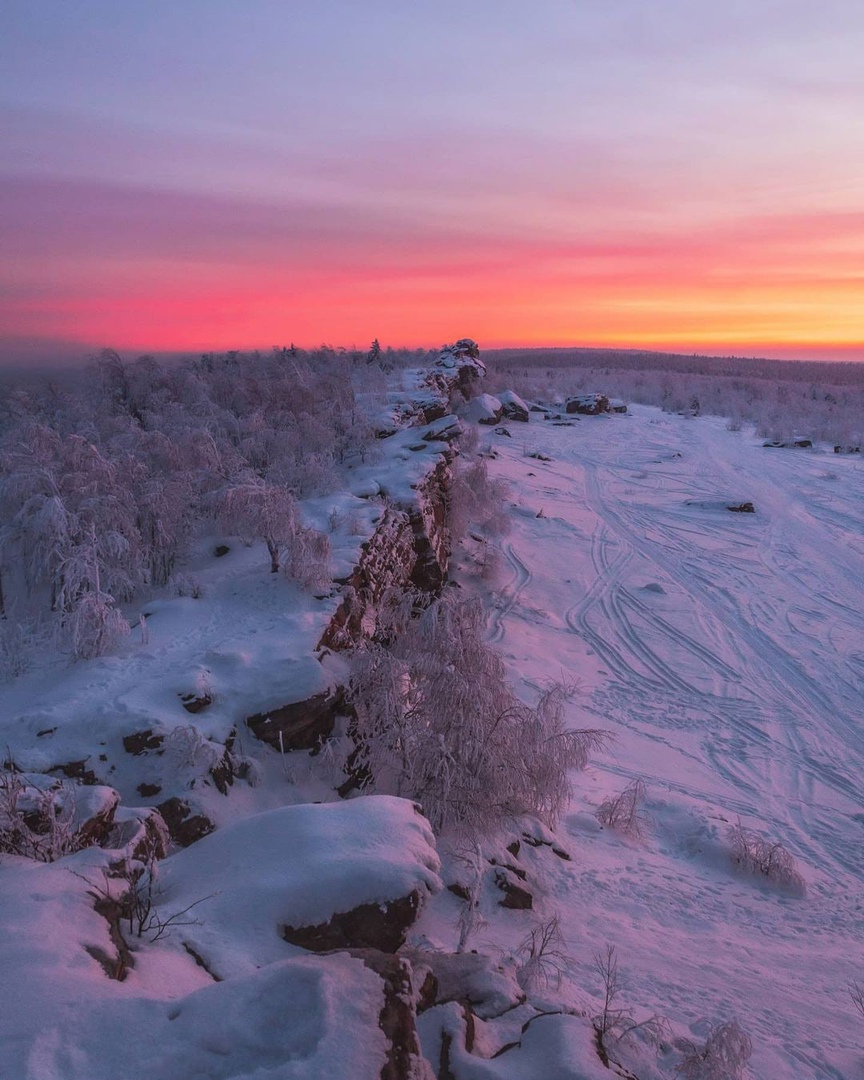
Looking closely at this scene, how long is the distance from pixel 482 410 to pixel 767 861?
3107 cm

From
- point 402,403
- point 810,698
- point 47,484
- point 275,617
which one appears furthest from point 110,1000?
point 402,403

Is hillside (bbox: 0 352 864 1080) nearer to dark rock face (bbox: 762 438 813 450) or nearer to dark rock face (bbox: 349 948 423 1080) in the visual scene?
dark rock face (bbox: 349 948 423 1080)

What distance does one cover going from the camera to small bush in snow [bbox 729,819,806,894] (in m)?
8.27

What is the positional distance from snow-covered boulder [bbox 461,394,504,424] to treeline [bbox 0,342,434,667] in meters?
17.1

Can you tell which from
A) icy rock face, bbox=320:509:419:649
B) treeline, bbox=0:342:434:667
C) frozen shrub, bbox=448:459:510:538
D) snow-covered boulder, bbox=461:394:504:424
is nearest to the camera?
icy rock face, bbox=320:509:419:649

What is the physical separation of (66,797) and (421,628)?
14.9 feet

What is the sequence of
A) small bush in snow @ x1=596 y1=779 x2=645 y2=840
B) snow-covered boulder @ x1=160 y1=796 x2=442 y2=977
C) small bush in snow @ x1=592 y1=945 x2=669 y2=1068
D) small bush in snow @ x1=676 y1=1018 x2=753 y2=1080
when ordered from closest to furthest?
snow-covered boulder @ x1=160 y1=796 x2=442 y2=977 → small bush in snow @ x1=592 y1=945 x2=669 y2=1068 → small bush in snow @ x1=676 y1=1018 x2=753 y2=1080 → small bush in snow @ x1=596 y1=779 x2=645 y2=840

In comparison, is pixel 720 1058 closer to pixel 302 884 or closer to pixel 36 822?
pixel 302 884

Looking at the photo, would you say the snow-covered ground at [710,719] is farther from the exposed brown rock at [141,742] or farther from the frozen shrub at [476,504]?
the exposed brown rock at [141,742]

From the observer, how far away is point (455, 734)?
7.63 m

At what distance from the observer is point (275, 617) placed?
9.86 meters

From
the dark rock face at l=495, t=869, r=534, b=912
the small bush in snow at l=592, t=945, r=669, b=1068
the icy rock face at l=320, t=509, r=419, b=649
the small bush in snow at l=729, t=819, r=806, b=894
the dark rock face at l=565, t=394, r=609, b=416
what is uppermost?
the dark rock face at l=565, t=394, r=609, b=416

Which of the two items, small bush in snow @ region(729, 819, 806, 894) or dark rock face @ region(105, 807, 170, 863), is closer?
dark rock face @ region(105, 807, 170, 863)

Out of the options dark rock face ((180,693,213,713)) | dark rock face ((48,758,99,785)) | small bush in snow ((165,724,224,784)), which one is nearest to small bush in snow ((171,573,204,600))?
dark rock face ((180,693,213,713))
